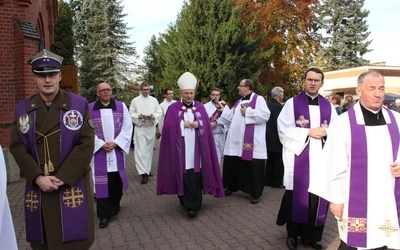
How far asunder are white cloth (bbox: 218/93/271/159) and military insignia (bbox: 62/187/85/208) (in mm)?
4292

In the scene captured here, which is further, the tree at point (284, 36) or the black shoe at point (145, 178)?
the tree at point (284, 36)

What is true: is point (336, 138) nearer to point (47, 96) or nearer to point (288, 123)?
point (288, 123)

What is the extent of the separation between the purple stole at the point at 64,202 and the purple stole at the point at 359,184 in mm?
2346

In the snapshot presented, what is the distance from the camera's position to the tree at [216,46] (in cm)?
2402

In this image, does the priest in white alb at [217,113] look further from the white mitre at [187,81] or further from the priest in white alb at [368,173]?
the priest in white alb at [368,173]

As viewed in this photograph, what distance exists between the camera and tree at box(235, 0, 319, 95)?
27.5m

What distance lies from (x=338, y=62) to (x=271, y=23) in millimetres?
29495

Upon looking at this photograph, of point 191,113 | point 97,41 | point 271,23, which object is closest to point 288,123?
point 191,113

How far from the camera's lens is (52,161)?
3480 mm

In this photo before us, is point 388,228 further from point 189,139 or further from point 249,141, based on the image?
point 249,141

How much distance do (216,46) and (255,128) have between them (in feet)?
57.0

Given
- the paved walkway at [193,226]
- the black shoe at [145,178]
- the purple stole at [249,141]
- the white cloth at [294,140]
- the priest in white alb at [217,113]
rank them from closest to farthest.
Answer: the white cloth at [294,140], the paved walkway at [193,226], the purple stole at [249,141], the priest in white alb at [217,113], the black shoe at [145,178]

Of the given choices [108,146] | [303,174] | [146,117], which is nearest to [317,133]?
[303,174]

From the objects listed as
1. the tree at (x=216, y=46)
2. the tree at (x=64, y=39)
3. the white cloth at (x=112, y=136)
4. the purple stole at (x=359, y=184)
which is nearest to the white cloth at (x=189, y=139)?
the white cloth at (x=112, y=136)
